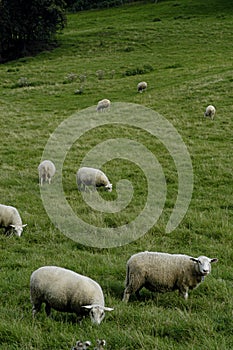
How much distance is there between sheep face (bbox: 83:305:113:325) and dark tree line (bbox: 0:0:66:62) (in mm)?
41778

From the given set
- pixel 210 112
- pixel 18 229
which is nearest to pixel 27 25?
pixel 210 112

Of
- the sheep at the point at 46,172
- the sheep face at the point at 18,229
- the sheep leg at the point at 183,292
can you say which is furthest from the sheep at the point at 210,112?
the sheep leg at the point at 183,292

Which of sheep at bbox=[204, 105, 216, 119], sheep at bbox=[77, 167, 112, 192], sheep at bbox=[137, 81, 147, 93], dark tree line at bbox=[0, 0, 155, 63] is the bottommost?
sheep at bbox=[77, 167, 112, 192]

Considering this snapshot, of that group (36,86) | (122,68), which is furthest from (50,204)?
(122,68)

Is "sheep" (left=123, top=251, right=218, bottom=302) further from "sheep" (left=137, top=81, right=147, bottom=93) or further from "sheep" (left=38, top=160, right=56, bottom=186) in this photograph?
"sheep" (left=137, top=81, right=147, bottom=93)

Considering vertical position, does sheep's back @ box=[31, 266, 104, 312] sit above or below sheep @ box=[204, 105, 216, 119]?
above

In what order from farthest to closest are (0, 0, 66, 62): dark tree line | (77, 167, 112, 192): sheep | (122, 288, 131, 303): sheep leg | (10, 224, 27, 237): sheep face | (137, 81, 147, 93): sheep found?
(0, 0, 66, 62): dark tree line < (137, 81, 147, 93): sheep < (77, 167, 112, 192): sheep < (10, 224, 27, 237): sheep face < (122, 288, 131, 303): sheep leg

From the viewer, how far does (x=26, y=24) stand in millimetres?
43750

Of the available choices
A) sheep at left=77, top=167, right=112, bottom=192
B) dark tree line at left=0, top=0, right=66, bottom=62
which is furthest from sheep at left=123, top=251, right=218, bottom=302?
dark tree line at left=0, top=0, right=66, bottom=62

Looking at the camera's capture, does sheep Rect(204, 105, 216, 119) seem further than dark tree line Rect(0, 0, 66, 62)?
No

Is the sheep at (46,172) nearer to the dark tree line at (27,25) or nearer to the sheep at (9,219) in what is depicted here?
the sheep at (9,219)

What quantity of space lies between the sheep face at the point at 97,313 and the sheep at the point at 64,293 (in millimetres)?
34

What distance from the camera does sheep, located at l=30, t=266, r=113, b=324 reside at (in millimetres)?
5469

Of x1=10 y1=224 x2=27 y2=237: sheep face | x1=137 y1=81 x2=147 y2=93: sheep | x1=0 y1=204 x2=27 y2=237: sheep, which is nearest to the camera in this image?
x1=10 y1=224 x2=27 y2=237: sheep face
